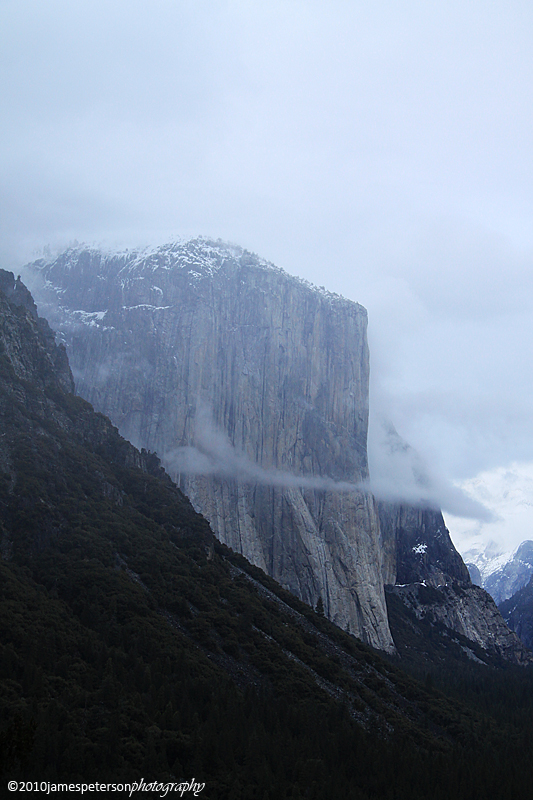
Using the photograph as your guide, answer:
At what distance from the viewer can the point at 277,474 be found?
550 feet

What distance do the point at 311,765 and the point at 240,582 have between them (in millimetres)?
40876

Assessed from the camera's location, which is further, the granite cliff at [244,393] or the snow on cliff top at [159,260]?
the snow on cliff top at [159,260]

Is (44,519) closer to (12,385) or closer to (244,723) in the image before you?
(12,385)

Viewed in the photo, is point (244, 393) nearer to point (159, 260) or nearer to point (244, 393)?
point (244, 393)

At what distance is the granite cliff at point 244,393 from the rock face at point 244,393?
28 centimetres

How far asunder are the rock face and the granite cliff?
0.28 metres

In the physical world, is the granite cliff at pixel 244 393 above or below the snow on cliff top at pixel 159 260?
below

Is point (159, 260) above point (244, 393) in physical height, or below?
above

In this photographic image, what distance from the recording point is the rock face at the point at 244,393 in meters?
160

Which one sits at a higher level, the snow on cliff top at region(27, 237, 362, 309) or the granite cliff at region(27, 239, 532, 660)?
the snow on cliff top at region(27, 237, 362, 309)

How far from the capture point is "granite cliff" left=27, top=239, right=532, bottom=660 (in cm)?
16050

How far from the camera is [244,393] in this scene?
172 meters

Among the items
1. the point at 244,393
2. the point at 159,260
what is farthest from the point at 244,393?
the point at 159,260

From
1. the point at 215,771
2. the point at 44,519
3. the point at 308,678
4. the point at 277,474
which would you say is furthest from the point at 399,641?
the point at 215,771
